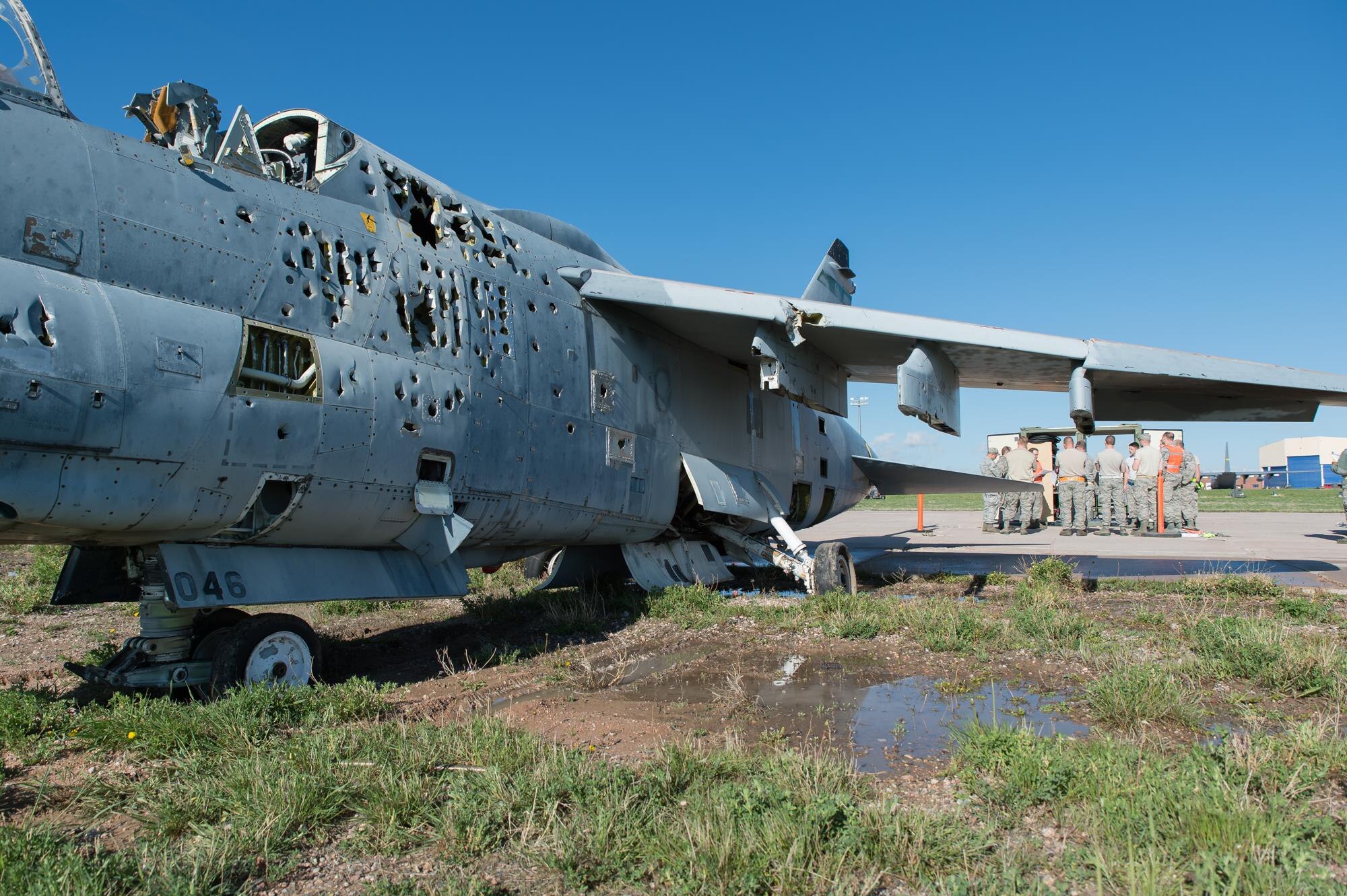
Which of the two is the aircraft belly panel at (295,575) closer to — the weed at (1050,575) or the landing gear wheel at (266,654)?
the landing gear wheel at (266,654)

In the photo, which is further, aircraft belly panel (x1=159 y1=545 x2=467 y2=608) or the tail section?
the tail section

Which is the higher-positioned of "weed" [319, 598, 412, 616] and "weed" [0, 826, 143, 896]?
"weed" [0, 826, 143, 896]

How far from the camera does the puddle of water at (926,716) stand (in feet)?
15.9

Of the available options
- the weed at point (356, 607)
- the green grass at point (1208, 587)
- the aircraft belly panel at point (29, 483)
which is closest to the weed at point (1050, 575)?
the green grass at point (1208, 587)

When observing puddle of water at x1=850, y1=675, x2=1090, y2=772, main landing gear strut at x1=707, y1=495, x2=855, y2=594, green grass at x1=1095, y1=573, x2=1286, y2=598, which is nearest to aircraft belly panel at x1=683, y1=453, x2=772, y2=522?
main landing gear strut at x1=707, y1=495, x2=855, y2=594

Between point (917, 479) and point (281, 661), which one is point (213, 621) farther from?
point (917, 479)

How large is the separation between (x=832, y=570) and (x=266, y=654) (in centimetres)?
684

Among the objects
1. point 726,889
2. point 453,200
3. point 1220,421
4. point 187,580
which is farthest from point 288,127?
point 1220,421

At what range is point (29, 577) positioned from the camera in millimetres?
11984

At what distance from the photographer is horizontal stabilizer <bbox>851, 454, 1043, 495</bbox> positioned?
16.2 m

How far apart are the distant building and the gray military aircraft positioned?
72807 millimetres

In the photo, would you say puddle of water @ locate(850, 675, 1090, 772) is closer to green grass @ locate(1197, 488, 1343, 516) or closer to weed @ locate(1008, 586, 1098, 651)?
weed @ locate(1008, 586, 1098, 651)

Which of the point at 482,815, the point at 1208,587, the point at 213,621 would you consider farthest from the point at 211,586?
the point at 1208,587

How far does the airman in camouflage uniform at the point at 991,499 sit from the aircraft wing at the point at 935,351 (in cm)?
1350
